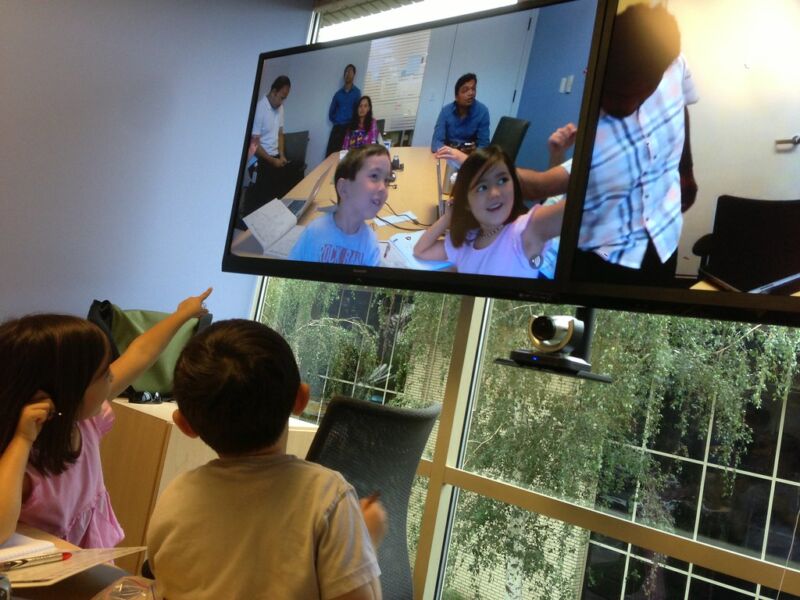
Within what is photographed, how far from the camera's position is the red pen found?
128cm

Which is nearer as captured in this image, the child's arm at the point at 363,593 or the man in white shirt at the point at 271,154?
the child's arm at the point at 363,593

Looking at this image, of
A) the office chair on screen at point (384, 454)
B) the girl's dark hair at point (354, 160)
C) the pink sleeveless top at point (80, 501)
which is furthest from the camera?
the girl's dark hair at point (354, 160)

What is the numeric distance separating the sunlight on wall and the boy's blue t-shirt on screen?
1040 millimetres

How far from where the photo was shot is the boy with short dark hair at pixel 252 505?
110 cm

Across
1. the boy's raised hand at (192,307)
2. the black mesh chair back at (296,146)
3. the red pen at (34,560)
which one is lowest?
the red pen at (34,560)

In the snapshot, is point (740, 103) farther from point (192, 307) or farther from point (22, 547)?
point (22, 547)

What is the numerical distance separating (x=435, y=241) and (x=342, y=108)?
2.74 feet

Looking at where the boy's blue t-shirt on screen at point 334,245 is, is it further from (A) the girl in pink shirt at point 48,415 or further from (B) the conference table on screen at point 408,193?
(A) the girl in pink shirt at point 48,415

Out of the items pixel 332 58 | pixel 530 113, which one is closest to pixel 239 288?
pixel 332 58

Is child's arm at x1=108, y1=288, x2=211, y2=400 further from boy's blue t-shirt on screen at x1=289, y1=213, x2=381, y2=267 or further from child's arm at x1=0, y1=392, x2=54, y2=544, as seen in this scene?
boy's blue t-shirt on screen at x1=289, y1=213, x2=381, y2=267

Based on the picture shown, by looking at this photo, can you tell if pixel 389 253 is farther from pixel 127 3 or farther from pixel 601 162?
pixel 127 3

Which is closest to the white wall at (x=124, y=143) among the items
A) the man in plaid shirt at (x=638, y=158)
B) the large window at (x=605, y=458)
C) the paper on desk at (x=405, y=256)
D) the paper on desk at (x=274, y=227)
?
the paper on desk at (x=274, y=227)

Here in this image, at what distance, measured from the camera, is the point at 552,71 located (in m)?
2.49

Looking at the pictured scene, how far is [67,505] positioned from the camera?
1.76 m
